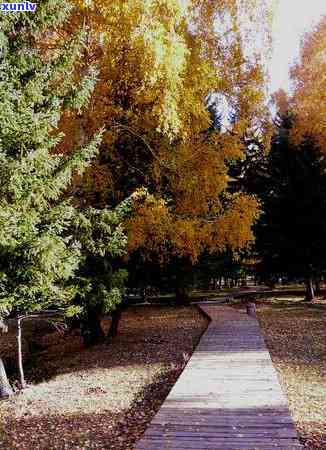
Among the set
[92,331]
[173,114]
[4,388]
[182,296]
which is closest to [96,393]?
[4,388]

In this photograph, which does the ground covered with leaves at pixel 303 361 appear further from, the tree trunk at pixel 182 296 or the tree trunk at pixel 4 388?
the tree trunk at pixel 182 296

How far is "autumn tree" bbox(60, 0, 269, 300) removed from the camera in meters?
11.5

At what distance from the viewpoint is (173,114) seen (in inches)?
457

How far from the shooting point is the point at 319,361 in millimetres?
11062

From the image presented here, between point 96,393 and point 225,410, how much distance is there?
3338 mm

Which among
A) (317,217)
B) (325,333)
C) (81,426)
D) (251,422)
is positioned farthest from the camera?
(317,217)

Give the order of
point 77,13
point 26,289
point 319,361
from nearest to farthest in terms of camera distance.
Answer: point 26,289 < point 319,361 < point 77,13

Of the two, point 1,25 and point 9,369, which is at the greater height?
point 1,25

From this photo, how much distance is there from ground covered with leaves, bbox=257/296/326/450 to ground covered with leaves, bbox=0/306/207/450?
7.96 ft

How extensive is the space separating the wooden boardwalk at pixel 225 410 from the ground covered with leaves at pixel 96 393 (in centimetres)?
70

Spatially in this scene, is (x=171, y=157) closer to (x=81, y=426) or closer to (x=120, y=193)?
(x=120, y=193)

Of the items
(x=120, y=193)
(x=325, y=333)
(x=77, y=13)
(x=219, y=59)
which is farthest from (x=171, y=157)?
(x=325, y=333)

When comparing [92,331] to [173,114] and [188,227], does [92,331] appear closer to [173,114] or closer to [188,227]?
[188,227]

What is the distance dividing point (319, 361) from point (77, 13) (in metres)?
11.4
